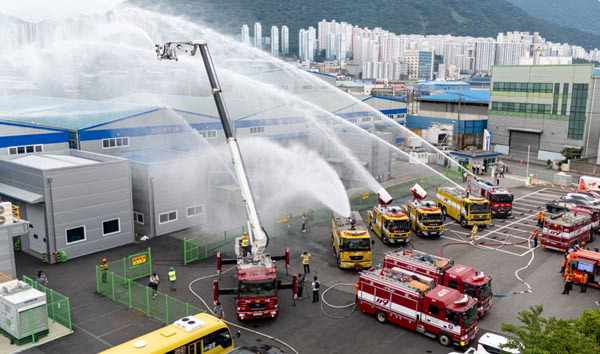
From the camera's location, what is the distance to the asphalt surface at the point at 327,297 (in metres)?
19.5

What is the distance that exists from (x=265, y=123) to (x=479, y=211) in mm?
22904

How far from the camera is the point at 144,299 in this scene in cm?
2191

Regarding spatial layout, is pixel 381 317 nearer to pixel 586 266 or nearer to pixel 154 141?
pixel 586 266

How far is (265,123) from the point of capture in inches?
1927

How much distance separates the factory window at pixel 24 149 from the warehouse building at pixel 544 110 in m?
56.9

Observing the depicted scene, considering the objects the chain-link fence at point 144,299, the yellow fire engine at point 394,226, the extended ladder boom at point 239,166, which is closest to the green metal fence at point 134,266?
the chain-link fence at point 144,299

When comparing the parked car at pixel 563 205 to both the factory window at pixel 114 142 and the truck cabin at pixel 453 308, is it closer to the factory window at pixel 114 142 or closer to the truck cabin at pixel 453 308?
the truck cabin at pixel 453 308

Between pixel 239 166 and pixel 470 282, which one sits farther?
pixel 470 282

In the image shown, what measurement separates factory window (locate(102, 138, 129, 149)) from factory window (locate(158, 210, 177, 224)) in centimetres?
998

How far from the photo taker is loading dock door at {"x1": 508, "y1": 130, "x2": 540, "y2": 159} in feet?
223

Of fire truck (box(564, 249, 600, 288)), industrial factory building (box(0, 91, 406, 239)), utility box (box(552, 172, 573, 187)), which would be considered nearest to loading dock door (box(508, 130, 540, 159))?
utility box (box(552, 172, 573, 187))

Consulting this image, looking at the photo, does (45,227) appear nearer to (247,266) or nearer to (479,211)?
(247,266)

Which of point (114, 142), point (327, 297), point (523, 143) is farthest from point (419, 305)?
point (523, 143)

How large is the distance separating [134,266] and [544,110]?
59.6 m
